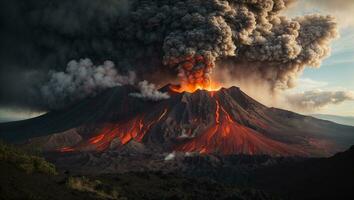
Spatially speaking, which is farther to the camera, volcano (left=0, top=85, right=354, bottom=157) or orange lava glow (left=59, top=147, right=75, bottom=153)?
orange lava glow (left=59, top=147, right=75, bottom=153)

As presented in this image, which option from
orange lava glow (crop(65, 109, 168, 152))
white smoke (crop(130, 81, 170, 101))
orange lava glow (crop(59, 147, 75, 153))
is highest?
white smoke (crop(130, 81, 170, 101))

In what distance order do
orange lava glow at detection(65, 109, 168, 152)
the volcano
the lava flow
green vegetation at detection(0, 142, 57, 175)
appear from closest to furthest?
green vegetation at detection(0, 142, 57, 175) → the lava flow → the volcano → orange lava glow at detection(65, 109, 168, 152)

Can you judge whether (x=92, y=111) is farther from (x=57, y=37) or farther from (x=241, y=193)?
(x=241, y=193)

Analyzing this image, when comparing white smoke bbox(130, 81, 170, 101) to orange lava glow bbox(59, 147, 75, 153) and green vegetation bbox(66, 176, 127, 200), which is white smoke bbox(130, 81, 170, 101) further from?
green vegetation bbox(66, 176, 127, 200)

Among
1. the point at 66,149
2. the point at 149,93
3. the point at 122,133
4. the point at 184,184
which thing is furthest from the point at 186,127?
the point at 184,184

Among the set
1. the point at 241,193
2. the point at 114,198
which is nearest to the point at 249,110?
the point at 241,193

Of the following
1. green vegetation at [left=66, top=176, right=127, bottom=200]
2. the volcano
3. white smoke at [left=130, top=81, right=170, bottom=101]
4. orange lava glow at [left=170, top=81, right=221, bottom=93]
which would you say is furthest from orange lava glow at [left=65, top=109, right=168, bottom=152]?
green vegetation at [left=66, top=176, right=127, bottom=200]

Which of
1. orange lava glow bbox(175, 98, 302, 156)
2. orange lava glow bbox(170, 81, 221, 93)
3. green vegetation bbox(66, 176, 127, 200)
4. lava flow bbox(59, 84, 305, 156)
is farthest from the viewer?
orange lava glow bbox(170, 81, 221, 93)

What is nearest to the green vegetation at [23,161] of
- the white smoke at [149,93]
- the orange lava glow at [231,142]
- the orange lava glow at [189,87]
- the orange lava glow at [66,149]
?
the orange lava glow at [231,142]
